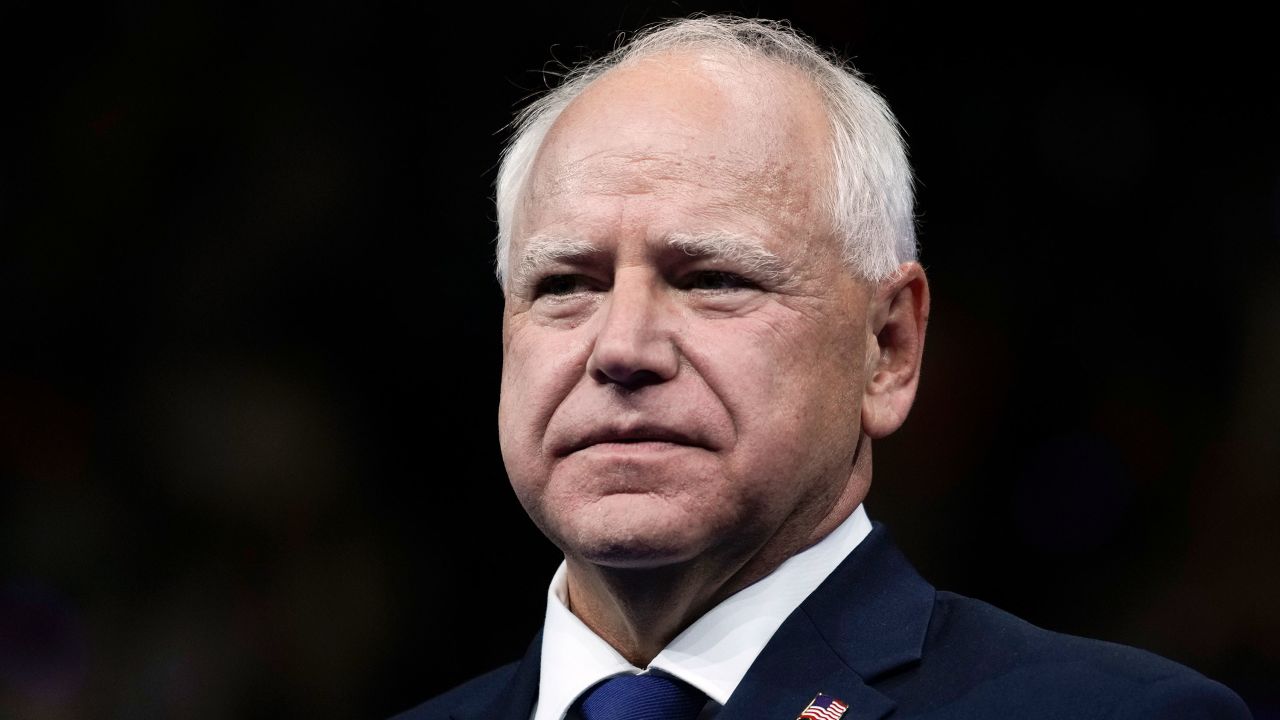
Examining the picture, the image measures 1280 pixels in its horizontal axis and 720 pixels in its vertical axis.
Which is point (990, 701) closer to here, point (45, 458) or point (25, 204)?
point (45, 458)

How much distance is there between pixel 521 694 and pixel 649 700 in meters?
0.34

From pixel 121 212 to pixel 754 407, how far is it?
2.91 meters

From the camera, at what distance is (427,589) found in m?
4.36

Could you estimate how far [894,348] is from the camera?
2467mm

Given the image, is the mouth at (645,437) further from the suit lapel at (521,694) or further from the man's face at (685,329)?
the suit lapel at (521,694)

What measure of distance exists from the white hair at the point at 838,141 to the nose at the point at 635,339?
34 centimetres

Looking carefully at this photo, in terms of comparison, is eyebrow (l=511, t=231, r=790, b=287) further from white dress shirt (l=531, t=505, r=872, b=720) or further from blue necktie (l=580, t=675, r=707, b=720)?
blue necktie (l=580, t=675, r=707, b=720)

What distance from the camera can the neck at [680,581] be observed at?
2.24m

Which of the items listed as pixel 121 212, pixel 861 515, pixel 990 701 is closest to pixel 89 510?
pixel 121 212

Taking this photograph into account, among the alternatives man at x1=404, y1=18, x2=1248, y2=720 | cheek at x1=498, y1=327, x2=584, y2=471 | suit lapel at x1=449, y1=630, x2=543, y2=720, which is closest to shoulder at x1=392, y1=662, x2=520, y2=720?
suit lapel at x1=449, y1=630, x2=543, y2=720

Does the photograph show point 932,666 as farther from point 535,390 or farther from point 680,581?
point 535,390

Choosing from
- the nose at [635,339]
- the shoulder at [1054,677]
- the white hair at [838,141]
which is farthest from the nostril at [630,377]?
the shoulder at [1054,677]

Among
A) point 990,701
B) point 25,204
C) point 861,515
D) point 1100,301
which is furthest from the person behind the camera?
point 25,204

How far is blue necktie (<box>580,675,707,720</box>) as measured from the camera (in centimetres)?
222
